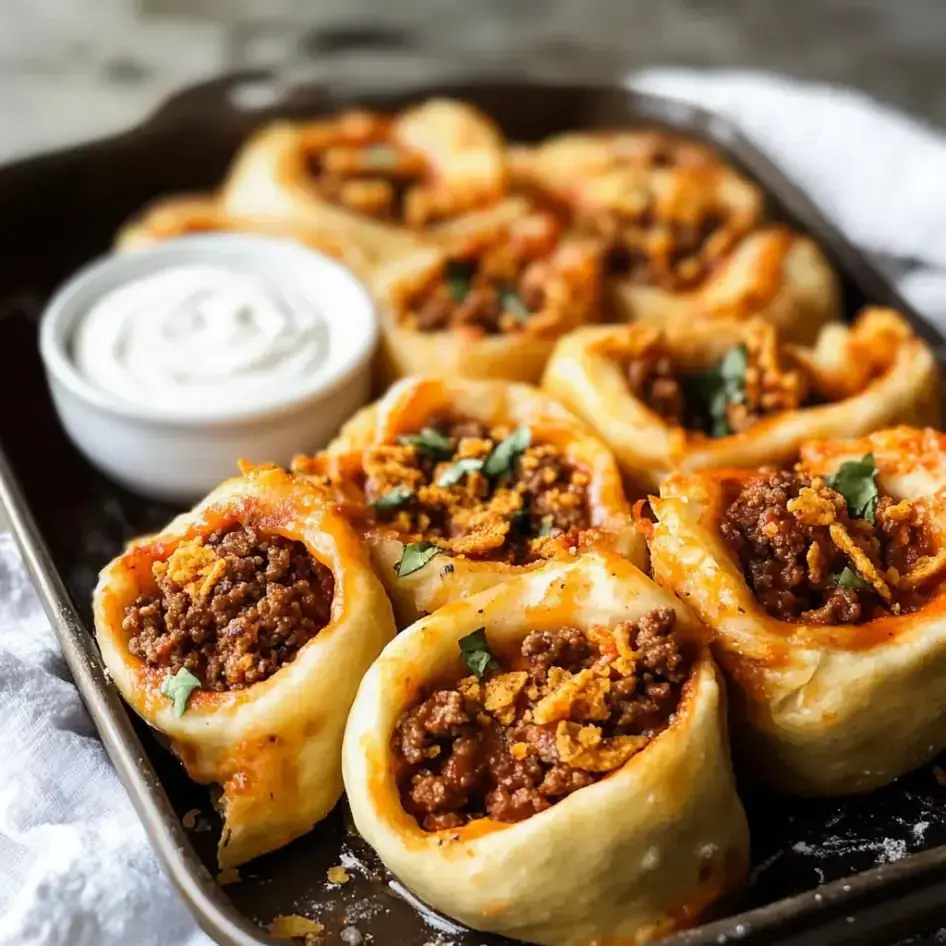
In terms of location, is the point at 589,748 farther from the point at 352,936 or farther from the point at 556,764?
the point at 352,936

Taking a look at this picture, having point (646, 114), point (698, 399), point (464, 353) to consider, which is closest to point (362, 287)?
point (464, 353)

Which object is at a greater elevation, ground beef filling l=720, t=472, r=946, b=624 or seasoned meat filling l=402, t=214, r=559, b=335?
ground beef filling l=720, t=472, r=946, b=624

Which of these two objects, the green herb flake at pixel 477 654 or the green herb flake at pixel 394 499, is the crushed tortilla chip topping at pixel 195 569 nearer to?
the green herb flake at pixel 394 499

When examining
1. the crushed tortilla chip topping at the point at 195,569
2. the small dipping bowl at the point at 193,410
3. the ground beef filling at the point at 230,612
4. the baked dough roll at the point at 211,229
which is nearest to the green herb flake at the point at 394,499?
the ground beef filling at the point at 230,612

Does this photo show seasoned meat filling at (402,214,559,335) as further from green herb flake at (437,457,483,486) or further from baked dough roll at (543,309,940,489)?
green herb flake at (437,457,483,486)

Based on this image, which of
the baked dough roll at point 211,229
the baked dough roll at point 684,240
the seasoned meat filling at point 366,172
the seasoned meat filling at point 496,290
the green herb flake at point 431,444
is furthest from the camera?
the seasoned meat filling at point 366,172

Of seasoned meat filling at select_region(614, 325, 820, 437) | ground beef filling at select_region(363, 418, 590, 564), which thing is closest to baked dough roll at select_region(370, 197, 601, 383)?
seasoned meat filling at select_region(614, 325, 820, 437)
